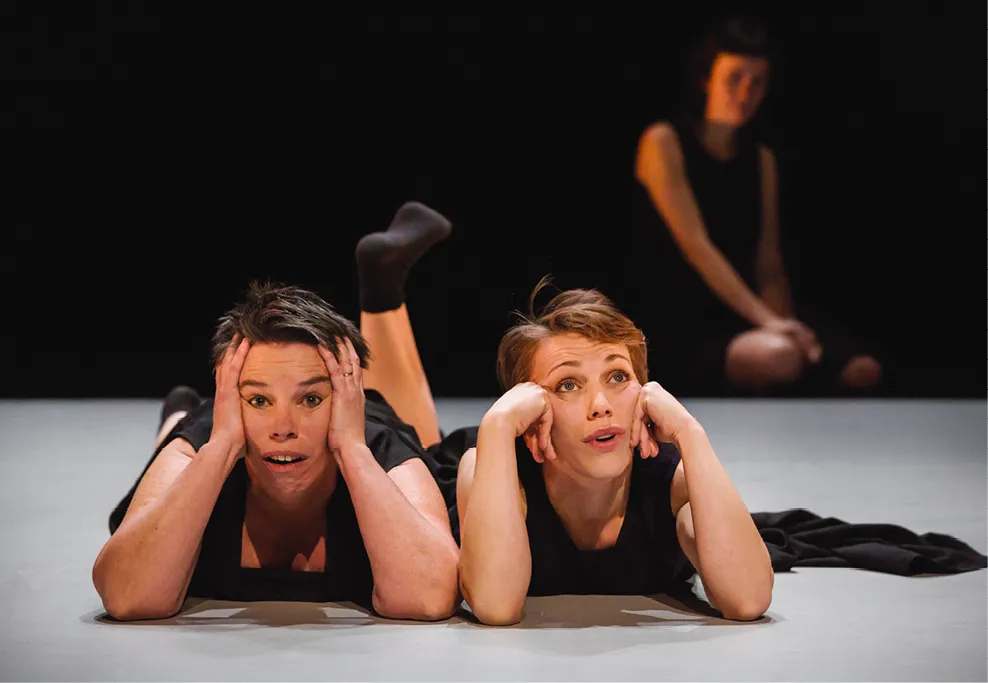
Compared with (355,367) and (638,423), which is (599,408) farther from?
(355,367)

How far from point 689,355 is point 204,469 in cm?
430

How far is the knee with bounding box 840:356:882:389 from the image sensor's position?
242 inches

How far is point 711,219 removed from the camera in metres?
6.04

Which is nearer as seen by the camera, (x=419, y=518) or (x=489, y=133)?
(x=419, y=518)

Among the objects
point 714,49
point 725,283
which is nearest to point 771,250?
point 725,283

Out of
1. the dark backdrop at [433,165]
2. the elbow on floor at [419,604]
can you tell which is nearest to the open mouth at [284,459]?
the elbow on floor at [419,604]

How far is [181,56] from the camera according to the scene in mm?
5801

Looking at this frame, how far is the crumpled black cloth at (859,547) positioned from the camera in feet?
Answer: 8.20

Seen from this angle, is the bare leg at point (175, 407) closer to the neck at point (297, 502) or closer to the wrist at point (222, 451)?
the neck at point (297, 502)

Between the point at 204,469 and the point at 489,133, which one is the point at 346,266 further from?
the point at 204,469

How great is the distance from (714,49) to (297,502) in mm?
4475

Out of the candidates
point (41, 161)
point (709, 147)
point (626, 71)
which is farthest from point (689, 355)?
point (41, 161)

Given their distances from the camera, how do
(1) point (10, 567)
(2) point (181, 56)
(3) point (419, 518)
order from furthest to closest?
(2) point (181, 56), (1) point (10, 567), (3) point (419, 518)

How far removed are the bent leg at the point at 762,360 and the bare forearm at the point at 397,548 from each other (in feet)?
13.5
